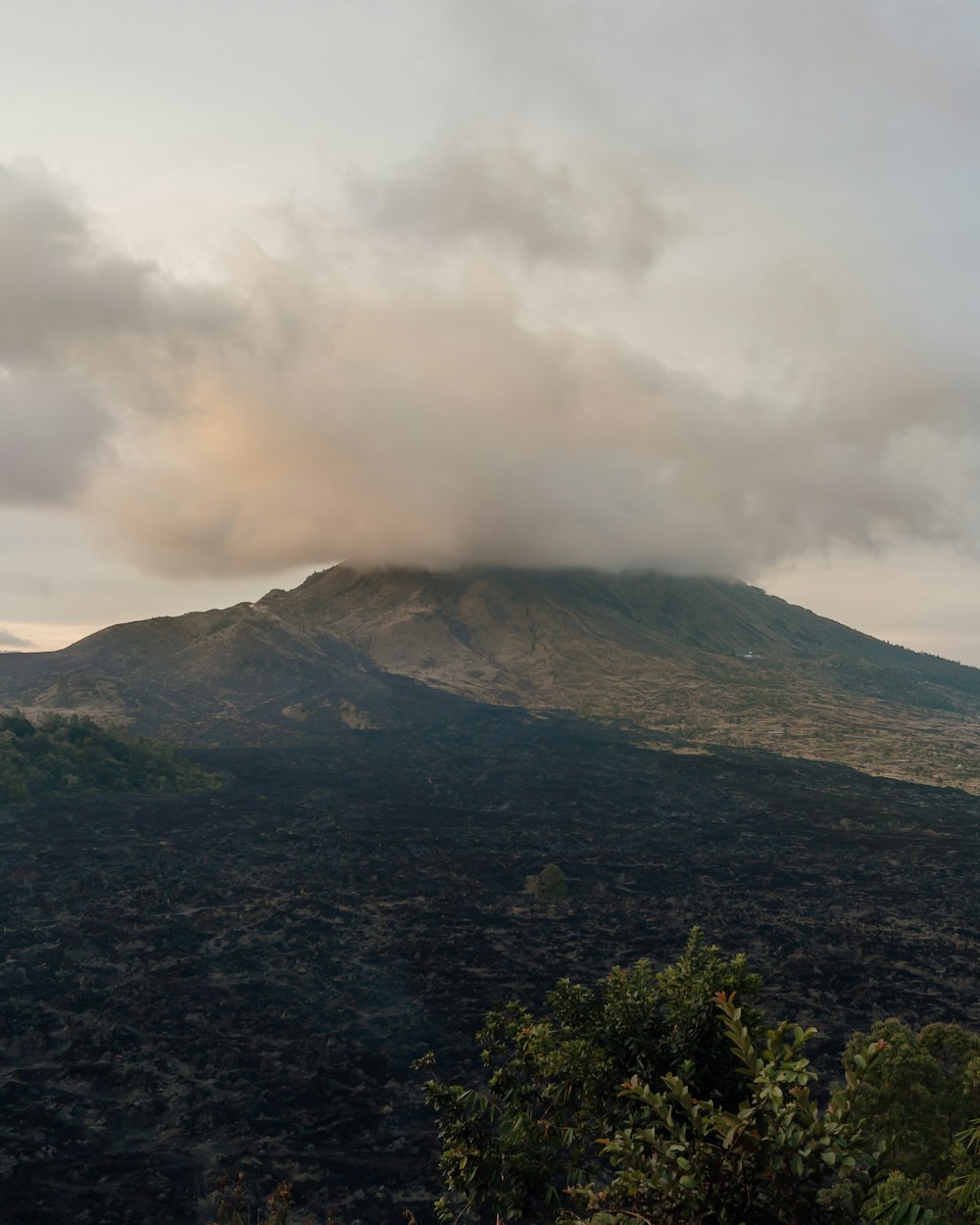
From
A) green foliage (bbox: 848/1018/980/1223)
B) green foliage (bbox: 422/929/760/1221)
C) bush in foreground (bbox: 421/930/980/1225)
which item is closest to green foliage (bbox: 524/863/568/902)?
green foliage (bbox: 848/1018/980/1223)

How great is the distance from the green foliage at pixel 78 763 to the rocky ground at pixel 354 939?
7.45m

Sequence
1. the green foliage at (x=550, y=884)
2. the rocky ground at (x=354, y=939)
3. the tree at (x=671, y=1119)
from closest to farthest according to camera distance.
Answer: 1. the tree at (x=671, y=1119)
2. the rocky ground at (x=354, y=939)
3. the green foliage at (x=550, y=884)

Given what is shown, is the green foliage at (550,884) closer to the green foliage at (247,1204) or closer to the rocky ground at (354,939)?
the rocky ground at (354,939)

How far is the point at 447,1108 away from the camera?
11094 mm

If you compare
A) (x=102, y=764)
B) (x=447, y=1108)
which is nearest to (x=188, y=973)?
(x=447, y=1108)

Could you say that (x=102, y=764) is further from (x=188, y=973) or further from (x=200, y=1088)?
(x=200, y=1088)

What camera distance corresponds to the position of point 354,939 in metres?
58.0

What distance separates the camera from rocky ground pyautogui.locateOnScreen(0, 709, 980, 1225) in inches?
1259

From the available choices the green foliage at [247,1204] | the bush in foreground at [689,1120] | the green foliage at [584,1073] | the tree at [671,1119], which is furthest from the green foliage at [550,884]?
the green foliage at [584,1073]

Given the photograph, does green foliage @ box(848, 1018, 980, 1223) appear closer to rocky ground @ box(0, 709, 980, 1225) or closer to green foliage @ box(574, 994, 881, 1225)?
green foliage @ box(574, 994, 881, 1225)

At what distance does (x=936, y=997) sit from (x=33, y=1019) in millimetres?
52496

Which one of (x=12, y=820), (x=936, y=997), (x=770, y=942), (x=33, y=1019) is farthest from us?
(x=12, y=820)

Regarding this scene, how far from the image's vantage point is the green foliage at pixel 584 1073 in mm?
10203

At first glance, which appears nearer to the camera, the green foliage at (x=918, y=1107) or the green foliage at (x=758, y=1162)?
Result: the green foliage at (x=758, y=1162)
